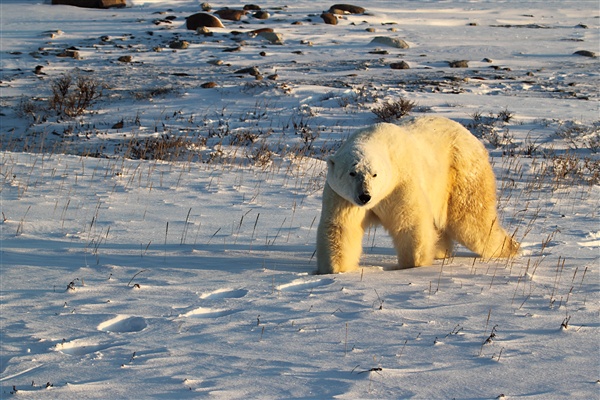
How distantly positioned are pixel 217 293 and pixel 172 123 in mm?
9443

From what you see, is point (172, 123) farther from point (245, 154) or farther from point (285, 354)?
point (285, 354)

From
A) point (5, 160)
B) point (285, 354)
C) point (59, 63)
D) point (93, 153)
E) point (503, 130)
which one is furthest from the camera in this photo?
point (59, 63)

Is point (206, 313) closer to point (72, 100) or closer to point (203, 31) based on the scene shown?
point (72, 100)

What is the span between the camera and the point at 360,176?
16.5ft

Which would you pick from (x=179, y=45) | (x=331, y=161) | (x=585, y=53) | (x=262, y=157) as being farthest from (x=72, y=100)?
(x=585, y=53)

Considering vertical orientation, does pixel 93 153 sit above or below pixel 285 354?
below

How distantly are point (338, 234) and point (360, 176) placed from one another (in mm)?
647

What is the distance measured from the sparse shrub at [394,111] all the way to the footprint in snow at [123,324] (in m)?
9.92

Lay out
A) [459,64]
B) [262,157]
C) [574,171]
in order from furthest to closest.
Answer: [459,64] < [262,157] < [574,171]

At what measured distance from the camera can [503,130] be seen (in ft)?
44.1

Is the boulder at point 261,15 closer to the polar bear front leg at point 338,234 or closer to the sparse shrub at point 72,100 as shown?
the sparse shrub at point 72,100

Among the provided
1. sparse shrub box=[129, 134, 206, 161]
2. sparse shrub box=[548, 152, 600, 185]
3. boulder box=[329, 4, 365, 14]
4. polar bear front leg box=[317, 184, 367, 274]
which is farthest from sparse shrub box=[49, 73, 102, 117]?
boulder box=[329, 4, 365, 14]

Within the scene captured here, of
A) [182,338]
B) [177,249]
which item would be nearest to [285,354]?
[182,338]

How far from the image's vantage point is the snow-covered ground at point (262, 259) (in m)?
3.76
